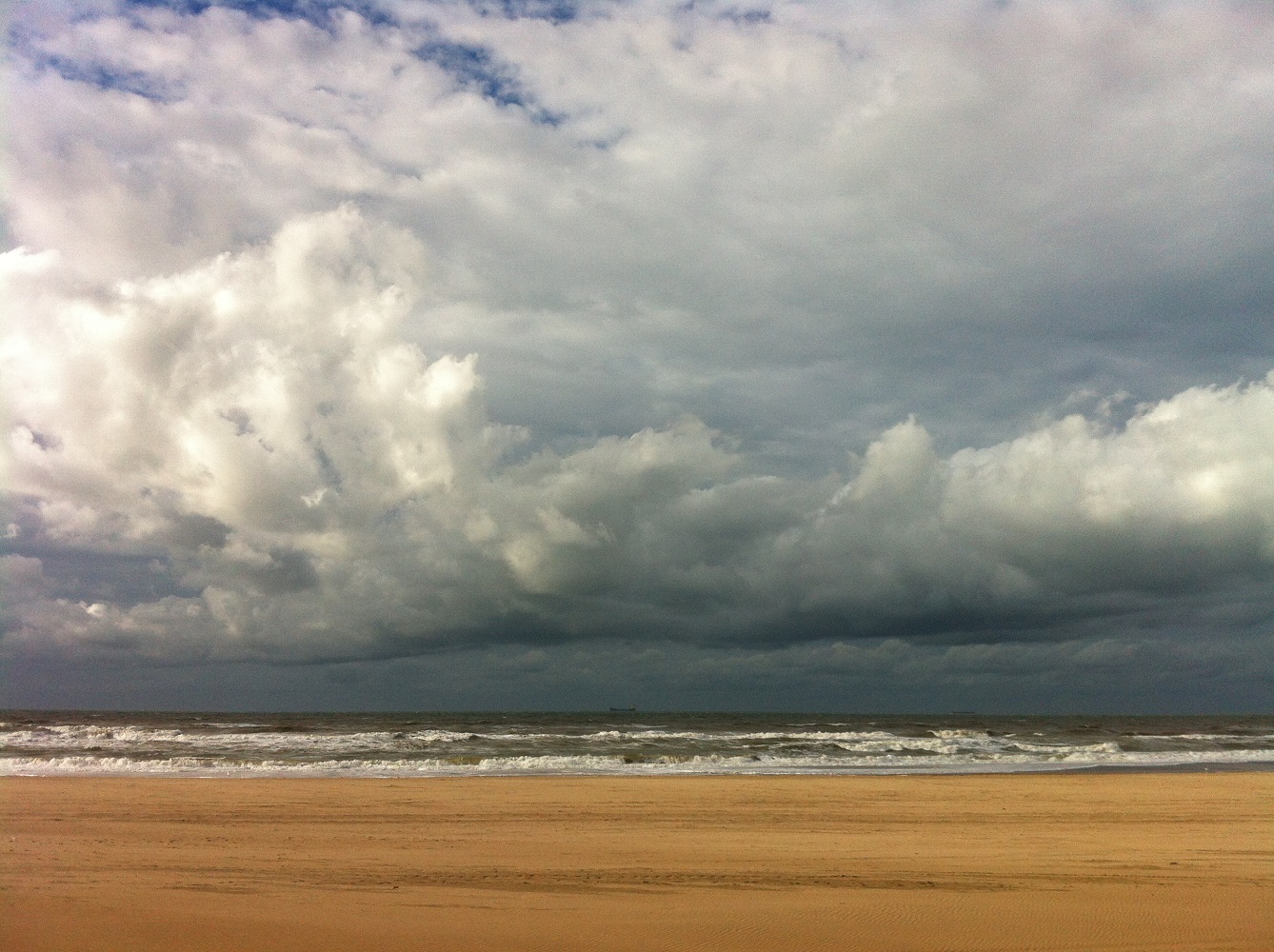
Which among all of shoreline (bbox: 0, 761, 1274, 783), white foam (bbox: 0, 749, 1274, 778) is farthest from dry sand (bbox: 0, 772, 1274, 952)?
white foam (bbox: 0, 749, 1274, 778)

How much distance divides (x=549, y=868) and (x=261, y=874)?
406cm

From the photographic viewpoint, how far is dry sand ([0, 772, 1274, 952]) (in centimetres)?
953

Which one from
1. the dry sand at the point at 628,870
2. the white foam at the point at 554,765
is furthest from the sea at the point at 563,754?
the dry sand at the point at 628,870

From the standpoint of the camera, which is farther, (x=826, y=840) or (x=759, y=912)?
(x=826, y=840)

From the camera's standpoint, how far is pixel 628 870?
12.8 m

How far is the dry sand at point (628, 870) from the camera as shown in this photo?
9531 mm

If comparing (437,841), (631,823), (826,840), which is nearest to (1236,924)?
(826,840)

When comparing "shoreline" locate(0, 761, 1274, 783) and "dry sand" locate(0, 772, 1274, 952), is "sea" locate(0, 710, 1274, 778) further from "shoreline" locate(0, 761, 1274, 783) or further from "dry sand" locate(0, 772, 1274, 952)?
"dry sand" locate(0, 772, 1274, 952)

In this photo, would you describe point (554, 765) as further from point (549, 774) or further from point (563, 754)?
point (563, 754)

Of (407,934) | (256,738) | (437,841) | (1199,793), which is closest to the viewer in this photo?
(407,934)

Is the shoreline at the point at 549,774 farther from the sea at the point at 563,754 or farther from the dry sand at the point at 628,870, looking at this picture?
the dry sand at the point at 628,870

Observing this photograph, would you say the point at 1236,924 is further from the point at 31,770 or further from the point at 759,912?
→ the point at 31,770

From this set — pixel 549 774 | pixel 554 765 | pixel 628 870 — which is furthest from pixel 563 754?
pixel 628 870

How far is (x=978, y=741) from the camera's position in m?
48.0
